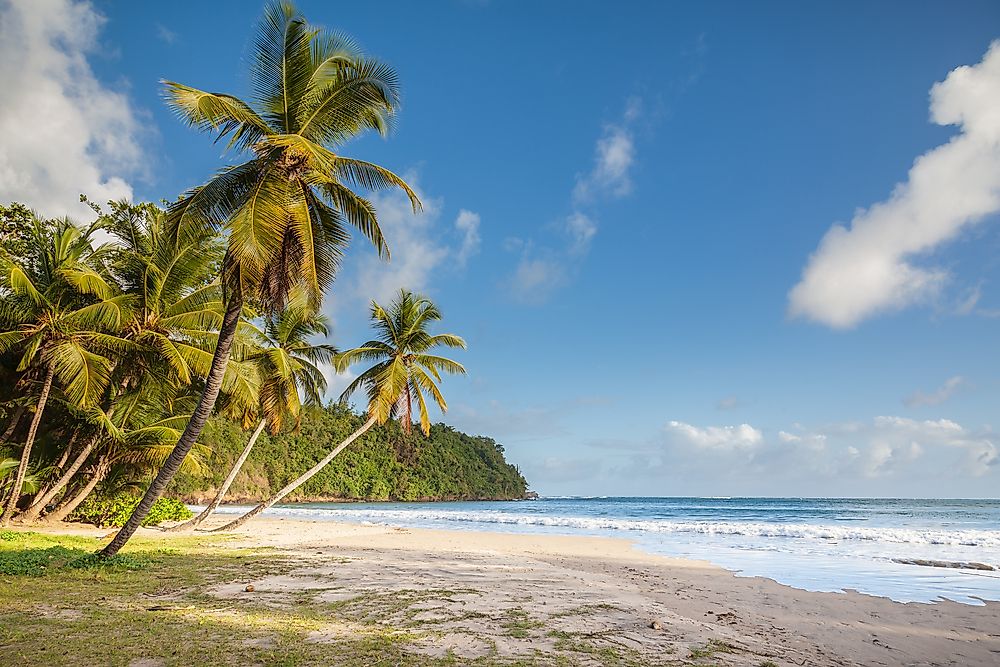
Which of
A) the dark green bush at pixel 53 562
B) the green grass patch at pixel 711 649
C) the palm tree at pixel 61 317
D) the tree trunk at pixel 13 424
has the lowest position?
the green grass patch at pixel 711 649

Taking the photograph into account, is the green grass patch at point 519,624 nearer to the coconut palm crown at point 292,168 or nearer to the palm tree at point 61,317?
the coconut palm crown at point 292,168

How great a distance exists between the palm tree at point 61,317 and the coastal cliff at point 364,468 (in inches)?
1679

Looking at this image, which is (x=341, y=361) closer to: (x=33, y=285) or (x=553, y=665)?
(x=33, y=285)

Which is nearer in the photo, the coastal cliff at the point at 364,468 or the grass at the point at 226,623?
the grass at the point at 226,623

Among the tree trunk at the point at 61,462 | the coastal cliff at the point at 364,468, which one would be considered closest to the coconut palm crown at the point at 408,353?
the tree trunk at the point at 61,462

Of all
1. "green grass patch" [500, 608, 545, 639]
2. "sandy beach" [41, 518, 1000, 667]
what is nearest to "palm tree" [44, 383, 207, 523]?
"sandy beach" [41, 518, 1000, 667]

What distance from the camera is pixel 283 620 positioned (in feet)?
19.6

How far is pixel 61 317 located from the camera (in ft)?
42.5

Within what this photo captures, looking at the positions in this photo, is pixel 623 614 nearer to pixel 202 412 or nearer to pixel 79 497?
pixel 202 412

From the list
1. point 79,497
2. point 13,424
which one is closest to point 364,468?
point 79,497

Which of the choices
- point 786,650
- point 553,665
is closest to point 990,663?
point 786,650

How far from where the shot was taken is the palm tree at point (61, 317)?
12.6 m

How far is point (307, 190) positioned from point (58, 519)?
567 inches

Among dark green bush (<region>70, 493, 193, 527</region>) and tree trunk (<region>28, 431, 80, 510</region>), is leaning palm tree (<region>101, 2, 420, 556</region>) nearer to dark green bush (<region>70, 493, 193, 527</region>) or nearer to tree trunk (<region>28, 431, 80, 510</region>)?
tree trunk (<region>28, 431, 80, 510</region>)
